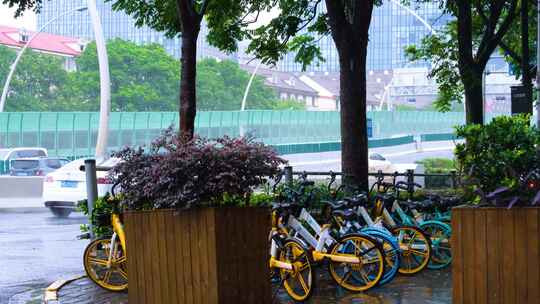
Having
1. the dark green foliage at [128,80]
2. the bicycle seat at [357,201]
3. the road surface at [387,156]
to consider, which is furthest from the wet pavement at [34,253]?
the dark green foliage at [128,80]

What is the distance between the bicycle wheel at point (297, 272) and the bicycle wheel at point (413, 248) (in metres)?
1.68

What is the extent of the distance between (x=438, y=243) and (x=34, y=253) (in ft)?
20.9

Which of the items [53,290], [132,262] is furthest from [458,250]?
[53,290]

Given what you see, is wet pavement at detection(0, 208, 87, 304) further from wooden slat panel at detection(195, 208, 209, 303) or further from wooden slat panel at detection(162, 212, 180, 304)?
wooden slat panel at detection(195, 208, 209, 303)

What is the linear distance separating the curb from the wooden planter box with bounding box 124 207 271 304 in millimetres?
1753

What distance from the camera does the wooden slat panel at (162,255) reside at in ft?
24.4

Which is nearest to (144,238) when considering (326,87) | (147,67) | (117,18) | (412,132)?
(412,132)

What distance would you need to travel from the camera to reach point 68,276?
11.3 metres

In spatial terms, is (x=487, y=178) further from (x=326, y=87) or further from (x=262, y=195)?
(x=326, y=87)

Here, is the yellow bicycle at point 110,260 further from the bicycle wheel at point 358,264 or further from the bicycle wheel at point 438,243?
the bicycle wheel at point 438,243

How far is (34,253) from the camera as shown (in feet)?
45.8

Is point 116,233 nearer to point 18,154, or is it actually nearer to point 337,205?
point 337,205

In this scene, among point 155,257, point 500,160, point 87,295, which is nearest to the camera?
point 500,160

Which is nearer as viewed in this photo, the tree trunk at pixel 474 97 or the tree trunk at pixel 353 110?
the tree trunk at pixel 353 110
